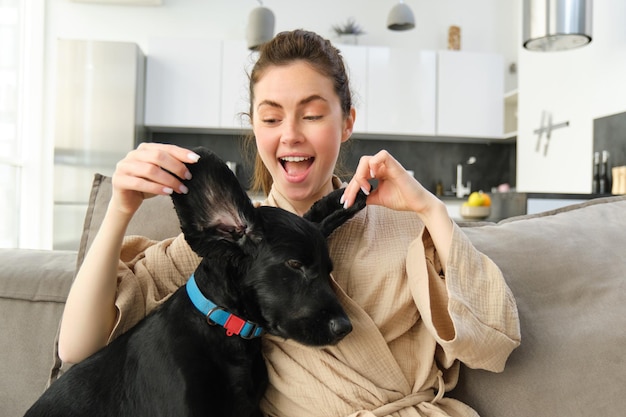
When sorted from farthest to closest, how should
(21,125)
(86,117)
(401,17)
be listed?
(21,125) < (86,117) < (401,17)

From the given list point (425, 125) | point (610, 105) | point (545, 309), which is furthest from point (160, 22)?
point (545, 309)

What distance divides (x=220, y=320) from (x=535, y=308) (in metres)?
0.64

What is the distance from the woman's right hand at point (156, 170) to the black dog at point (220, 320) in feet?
0.07

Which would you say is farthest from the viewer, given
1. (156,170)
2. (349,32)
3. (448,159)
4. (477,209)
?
(448,159)

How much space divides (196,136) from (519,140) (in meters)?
3.15

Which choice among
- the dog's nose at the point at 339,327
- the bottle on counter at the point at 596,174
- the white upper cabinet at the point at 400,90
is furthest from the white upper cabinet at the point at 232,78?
the dog's nose at the point at 339,327

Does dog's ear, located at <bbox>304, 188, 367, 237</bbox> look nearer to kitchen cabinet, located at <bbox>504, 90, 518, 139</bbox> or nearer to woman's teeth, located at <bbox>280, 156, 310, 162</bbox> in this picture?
woman's teeth, located at <bbox>280, 156, 310, 162</bbox>

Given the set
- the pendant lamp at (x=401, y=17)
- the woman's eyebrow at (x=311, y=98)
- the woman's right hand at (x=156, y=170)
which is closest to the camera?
the woman's right hand at (x=156, y=170)

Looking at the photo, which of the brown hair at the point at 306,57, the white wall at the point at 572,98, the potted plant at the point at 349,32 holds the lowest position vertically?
the brown hair at the point at 306,57

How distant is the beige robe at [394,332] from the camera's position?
1013mm

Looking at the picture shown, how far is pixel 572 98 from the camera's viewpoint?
4281 millimetres

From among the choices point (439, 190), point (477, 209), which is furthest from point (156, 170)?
point (439, 190)

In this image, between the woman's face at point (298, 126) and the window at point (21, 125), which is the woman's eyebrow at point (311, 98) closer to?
the woman's face at point (298, 126)

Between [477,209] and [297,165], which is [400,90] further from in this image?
[297,165]
